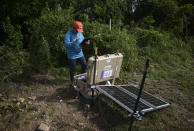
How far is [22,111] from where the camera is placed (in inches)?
131

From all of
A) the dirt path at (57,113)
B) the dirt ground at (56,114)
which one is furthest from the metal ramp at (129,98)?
the dirt path at (57,113)

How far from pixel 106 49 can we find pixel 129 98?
2.20 metres

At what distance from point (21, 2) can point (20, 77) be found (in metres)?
2.84

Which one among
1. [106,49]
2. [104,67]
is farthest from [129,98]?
[106,49]

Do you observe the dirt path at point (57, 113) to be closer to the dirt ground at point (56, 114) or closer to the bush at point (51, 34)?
the dirt ground at point (56, 114)

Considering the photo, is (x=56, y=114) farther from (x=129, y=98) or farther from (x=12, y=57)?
(x=12, y=57)

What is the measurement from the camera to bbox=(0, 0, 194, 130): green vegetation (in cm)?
407

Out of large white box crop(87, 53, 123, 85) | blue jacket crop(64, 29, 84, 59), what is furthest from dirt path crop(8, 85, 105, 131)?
blue jacket crop(64, 29, 84, 59)

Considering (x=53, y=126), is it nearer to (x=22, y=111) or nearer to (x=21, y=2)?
(x=22, y=111)

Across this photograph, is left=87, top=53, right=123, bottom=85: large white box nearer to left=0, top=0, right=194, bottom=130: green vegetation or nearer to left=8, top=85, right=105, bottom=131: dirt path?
left=8, top=85, right=105, bottom=131: dirt path

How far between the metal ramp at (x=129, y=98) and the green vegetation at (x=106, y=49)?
29 centimetres

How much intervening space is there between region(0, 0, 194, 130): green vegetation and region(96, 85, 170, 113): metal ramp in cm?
29

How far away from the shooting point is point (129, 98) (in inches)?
127

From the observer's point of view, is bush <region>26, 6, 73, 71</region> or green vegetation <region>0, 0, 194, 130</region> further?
bush <region>26, 6, 73, 71</region>
